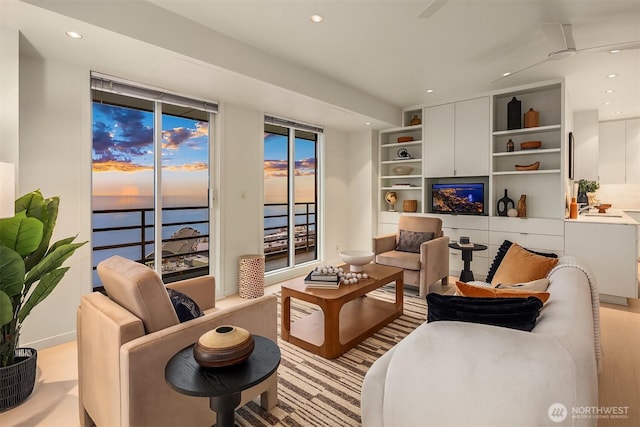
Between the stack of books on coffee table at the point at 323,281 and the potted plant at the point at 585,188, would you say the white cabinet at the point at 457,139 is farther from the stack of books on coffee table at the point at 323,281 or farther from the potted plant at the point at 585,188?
the stack of books on coffee table at the point at 323,281

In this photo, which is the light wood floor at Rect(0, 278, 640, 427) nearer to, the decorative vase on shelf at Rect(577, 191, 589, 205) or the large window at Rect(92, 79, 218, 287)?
the large window at Rect(92, 79, 218, 287)

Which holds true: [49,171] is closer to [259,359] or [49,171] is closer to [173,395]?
[173,395]

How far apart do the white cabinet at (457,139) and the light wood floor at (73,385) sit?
2.62 m

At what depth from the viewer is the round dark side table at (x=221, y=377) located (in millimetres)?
1204

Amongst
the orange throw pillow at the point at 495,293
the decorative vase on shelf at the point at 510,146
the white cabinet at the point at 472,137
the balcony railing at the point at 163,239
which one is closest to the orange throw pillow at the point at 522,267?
the orange throw pillow at the point at 495,293

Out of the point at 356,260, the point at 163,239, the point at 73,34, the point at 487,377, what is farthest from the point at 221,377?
the point at 163,239

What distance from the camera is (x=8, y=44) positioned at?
222 cm

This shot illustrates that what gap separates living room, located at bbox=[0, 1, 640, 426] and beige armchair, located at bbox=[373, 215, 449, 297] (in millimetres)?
1633

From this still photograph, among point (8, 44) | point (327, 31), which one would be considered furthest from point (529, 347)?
point (8, 44)

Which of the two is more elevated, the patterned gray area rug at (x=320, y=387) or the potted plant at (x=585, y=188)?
the potted plant at (x=585, y=188)

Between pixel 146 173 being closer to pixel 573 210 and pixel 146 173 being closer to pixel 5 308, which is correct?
pixel 5 308

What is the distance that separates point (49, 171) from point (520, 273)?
12.5ft

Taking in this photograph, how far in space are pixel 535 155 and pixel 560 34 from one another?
7.13 ft

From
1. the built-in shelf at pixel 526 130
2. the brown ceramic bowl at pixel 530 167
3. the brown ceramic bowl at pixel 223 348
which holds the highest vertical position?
the built-in shelf at pixel 526 130
